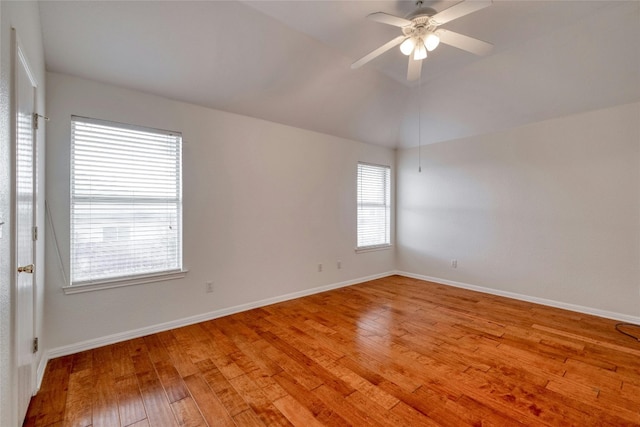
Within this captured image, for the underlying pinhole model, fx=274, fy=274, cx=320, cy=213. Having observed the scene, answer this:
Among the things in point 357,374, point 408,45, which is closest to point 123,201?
point 357,374

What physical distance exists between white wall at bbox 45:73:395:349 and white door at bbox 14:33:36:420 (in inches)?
25.6

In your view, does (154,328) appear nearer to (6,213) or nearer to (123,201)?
(123,201)

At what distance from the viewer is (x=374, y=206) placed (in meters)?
5.17

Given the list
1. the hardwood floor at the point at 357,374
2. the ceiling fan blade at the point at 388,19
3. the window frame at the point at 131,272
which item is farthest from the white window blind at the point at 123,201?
the ceiling fan blade at the point at 388,19

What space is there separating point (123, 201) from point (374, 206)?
3.86 m

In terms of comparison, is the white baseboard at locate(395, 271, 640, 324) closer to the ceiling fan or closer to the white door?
the ceiling fan

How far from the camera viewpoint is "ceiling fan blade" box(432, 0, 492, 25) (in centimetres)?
168

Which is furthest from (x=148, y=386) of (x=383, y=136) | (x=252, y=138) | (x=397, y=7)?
(x=383, y=136)

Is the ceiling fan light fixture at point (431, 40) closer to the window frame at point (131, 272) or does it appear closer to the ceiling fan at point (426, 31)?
the ceiling fan at point (426, 31)

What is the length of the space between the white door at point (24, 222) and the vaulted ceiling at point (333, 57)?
0.83 m

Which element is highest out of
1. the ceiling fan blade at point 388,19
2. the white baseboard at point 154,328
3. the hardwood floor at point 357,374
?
the ceiling fan blade at point 388,19

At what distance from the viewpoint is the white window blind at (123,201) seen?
2.51 meters

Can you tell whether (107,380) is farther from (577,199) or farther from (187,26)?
(577,199)

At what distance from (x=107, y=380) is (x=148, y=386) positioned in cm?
36
